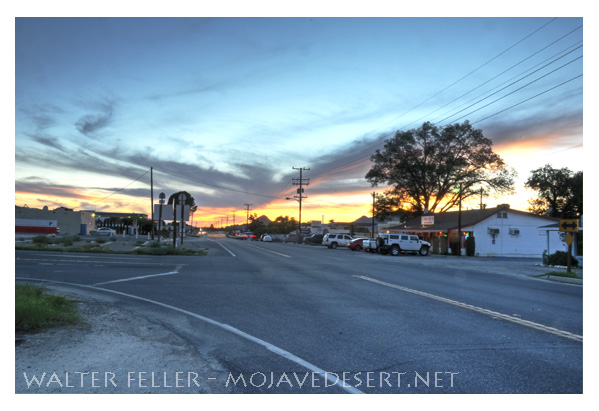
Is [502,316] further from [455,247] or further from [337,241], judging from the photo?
[337,241]

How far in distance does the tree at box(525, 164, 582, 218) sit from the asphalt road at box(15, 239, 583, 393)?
2799 inches

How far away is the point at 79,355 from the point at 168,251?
956 inches

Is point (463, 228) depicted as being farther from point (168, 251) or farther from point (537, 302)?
point (537, 302)

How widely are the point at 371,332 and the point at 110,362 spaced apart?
12.9 feet

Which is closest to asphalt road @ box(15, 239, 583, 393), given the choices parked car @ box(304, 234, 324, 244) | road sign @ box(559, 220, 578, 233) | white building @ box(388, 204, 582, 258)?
road sign @ box(559, 220, 578, 233)

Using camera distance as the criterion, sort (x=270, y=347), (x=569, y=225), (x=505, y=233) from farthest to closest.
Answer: (x=505, y=233) → (x=569, y=225) → (x=270, y=347)

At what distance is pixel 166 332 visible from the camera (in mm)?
7023

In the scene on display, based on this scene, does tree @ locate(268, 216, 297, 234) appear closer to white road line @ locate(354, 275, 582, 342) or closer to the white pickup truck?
the white pickup truck

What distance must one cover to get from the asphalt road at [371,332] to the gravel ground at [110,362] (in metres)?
0.30

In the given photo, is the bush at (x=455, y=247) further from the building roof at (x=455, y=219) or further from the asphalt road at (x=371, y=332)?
the asphalt road at (x=371, y=332)

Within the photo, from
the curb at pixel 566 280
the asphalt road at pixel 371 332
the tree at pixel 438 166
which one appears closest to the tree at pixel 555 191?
the tree at pixel 438 166

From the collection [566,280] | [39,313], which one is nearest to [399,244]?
[566,280]

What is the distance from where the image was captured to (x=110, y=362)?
525 cm

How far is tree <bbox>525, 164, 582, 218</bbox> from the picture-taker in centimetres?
7388
